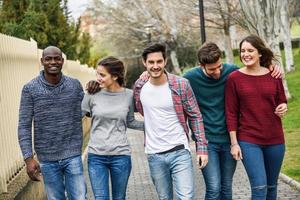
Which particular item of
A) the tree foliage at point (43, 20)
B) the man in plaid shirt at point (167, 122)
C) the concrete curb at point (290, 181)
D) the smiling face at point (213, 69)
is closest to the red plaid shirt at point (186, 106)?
the man in plaid shirt at point (167, 122)

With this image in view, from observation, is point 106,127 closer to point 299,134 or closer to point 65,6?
point 299,134

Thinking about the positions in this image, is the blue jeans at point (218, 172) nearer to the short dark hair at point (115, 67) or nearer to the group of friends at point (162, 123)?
the group of friends at point (162, 123)

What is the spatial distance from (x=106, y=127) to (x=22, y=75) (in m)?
3.87

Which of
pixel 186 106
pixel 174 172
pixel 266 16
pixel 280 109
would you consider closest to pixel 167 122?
pixel 186 106

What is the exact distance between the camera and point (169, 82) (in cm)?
505

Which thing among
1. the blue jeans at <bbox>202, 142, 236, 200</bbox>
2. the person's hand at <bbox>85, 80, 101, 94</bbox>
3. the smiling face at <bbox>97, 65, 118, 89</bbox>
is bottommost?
the blue jeans at <bbox>202, 142, 236, 200</bbox>

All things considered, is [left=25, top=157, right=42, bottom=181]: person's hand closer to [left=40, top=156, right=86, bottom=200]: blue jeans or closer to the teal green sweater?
[left=40, top=156, right=86, bottom=200]: blue jeans

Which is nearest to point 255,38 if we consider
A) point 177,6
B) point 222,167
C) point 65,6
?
point 222,167

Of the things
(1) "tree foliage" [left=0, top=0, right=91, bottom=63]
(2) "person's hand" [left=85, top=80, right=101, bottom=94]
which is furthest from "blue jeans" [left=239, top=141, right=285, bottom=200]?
(1) "tree foliage" [left=0, top=0, right=91, bottom=63]

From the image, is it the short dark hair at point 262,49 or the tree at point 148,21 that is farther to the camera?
the tree at point 148,21

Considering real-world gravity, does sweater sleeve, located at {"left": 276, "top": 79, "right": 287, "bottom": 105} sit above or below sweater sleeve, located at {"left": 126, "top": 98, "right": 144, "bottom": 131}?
above

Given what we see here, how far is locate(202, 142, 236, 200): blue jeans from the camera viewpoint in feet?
17.6

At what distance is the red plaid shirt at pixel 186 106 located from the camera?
5.01 metres

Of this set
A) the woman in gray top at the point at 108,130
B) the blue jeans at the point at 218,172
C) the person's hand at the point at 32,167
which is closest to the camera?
the person's hand at the point at 32,167
